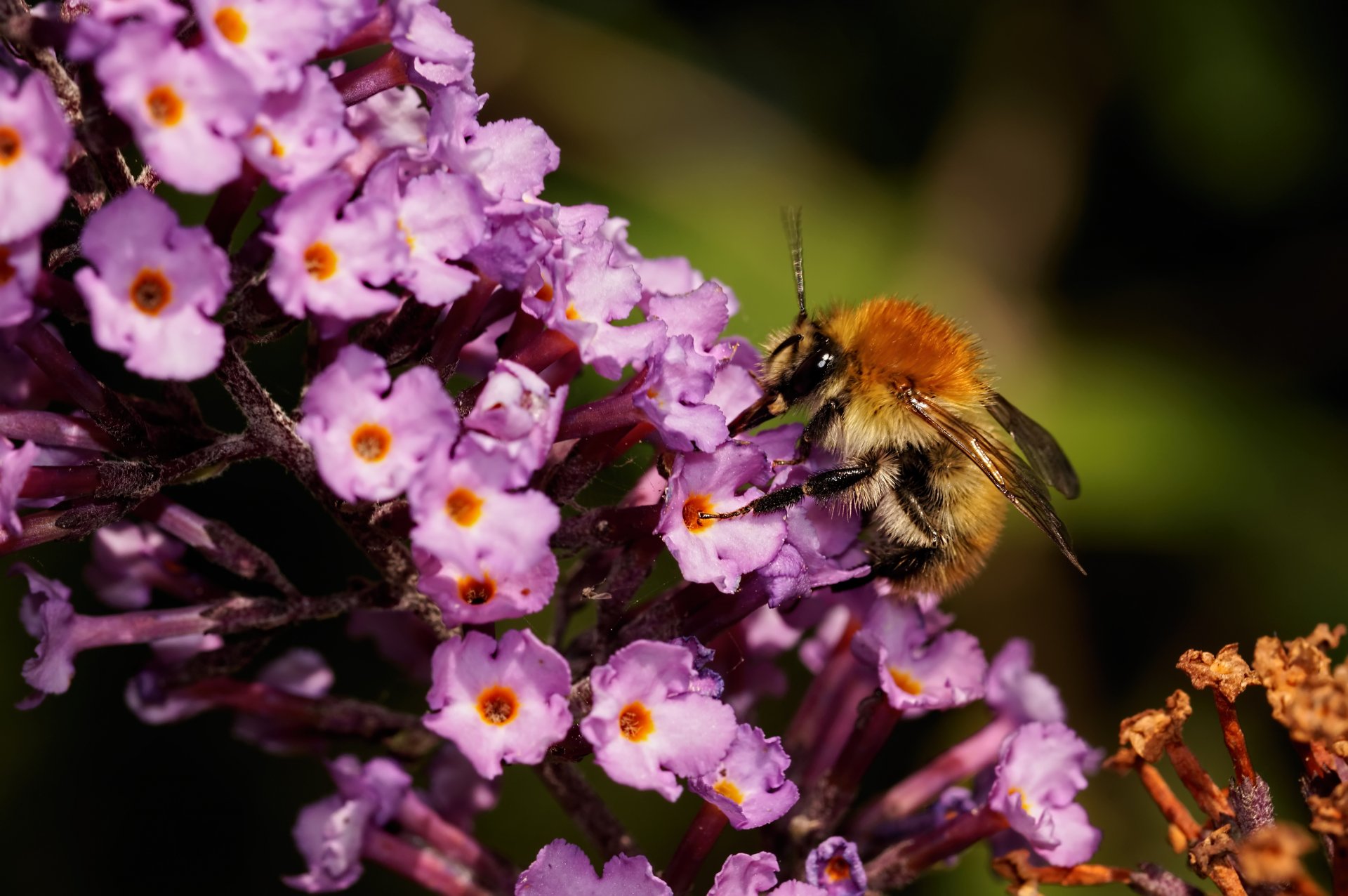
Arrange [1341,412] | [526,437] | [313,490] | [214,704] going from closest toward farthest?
[526,437] → [313,490] → [214,704] → [1341,412]

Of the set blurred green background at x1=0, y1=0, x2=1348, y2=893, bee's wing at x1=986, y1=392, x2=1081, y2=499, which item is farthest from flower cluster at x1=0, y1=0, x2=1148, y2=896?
blurred green background at x1=0, y1=0, x2=1348, y2=893

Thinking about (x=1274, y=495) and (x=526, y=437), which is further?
(x=1274, y=495)

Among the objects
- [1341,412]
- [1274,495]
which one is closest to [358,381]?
[1274,495]

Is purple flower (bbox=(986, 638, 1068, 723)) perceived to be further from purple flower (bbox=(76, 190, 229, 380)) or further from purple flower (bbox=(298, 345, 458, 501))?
purple flower (bbox=(76, 190, 229, 380))

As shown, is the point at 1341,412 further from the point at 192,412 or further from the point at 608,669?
the point at 192,412

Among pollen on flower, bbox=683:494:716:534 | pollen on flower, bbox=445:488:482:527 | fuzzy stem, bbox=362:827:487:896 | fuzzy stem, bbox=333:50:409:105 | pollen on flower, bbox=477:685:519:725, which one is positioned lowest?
fuzzy stem, bbox=362:827:487:896

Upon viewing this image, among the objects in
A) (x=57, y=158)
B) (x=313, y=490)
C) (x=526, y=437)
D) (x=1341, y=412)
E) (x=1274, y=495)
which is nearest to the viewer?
(x=57, y=158)

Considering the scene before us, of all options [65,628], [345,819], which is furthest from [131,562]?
[345,819]

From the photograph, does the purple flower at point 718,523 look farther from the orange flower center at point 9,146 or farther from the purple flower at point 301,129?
the orange flower center at point 9,146
